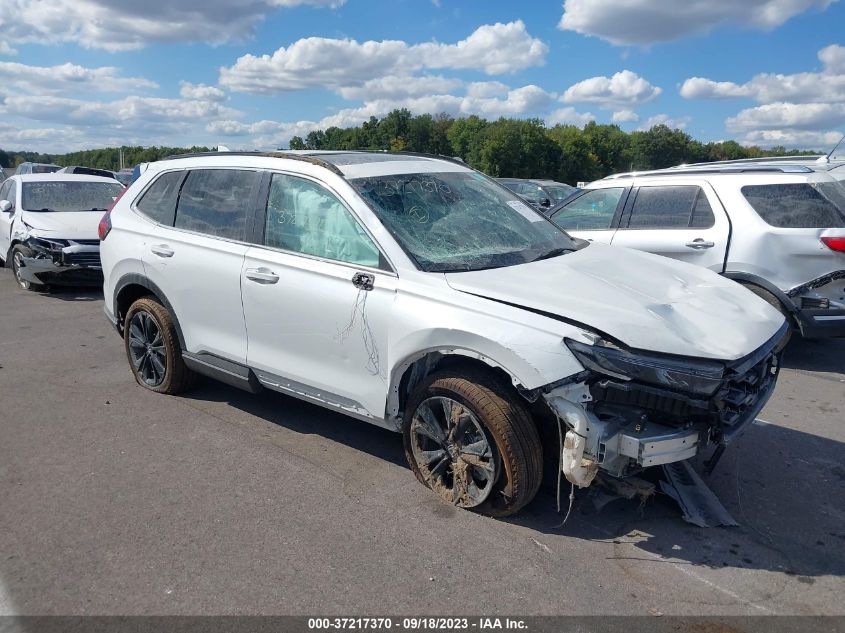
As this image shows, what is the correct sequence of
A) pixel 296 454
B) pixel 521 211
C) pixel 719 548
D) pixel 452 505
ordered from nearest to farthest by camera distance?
1. pixel 719 548
2. pixel 452 505
3. pixel 296 454
4. pixel 521 211

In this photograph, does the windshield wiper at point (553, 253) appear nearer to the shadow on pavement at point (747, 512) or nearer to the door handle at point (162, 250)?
the shadow on pavement at point (747, 512)

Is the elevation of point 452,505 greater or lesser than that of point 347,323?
lesser

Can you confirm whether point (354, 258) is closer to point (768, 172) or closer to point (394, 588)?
point (394, 588)

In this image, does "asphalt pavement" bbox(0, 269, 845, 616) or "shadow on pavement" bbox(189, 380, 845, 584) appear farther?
"shadow on pavement" bbox(189, 380, 845, 584)

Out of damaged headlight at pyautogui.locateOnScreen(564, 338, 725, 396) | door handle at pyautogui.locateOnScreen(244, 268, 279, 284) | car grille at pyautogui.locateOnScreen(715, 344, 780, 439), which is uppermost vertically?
door handle at pyautogui.locateOnScreen(244, 268, 279, 284)

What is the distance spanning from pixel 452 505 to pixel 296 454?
1.20m

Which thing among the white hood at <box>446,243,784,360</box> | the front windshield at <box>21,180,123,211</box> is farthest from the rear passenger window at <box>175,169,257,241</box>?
the front windshield at <box>21,180,123,211</box>

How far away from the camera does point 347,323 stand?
395cm

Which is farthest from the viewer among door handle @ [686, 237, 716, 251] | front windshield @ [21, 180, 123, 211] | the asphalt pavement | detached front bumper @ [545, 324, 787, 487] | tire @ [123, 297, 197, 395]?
front windshield @ [21, 180, 123, 211]

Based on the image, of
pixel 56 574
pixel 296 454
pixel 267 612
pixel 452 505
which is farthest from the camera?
pixel 296 454

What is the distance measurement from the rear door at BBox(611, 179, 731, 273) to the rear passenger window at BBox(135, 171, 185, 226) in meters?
4.45

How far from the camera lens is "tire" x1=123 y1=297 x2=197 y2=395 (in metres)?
5.23

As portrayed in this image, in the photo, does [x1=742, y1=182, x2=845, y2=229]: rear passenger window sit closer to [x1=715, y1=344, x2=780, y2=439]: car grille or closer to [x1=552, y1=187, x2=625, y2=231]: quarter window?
[x1=552, y1=187, x2=625, y2=231]: quarter window

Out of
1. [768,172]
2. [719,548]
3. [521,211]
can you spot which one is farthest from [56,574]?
[768,172]
